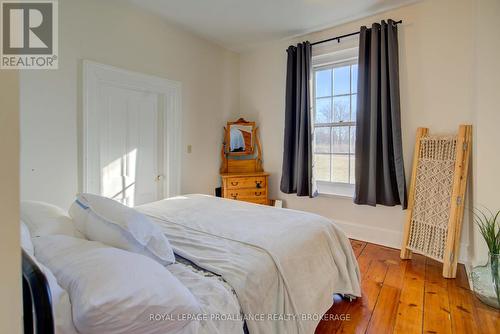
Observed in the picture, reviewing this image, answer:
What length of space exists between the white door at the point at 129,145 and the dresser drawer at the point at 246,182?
0.92m

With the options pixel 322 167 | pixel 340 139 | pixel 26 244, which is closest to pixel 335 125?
pixel 340 139

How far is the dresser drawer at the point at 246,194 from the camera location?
3482 millimetres

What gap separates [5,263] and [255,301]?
2.96 feet

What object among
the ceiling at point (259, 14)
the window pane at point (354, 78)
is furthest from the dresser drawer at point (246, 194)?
the ceiling at point (259, 14)

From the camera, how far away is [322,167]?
342 cm

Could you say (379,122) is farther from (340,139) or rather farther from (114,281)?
(114,281)

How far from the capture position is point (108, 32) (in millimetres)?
2521

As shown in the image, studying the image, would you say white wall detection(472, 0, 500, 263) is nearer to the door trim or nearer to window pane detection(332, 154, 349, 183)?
window pane detection(332, 154, 349, 183)

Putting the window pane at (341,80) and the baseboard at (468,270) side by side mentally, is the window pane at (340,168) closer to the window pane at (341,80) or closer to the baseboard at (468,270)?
the window pane at (341,80)

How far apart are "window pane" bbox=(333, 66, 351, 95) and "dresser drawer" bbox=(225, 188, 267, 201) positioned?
1613mm

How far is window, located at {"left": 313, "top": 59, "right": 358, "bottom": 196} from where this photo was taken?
10.3 feet

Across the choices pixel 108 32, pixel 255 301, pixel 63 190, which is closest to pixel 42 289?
pixel 255 301

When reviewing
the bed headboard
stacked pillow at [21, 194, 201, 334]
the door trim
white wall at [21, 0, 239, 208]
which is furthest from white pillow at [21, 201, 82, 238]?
the door trim

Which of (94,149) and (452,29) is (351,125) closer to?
(452,29)
